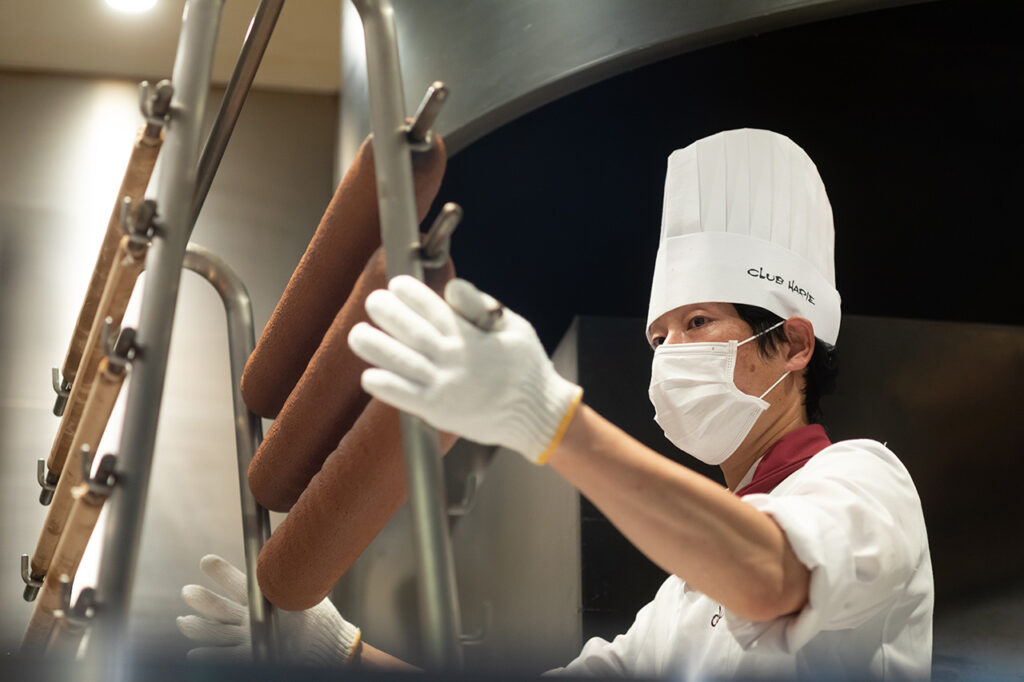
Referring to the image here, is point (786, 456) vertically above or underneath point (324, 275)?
underneath

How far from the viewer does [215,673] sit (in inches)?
18.6

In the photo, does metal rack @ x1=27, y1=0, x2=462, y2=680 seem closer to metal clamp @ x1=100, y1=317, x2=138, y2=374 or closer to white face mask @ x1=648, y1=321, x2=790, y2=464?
metal clamp @ x1=100, y1=317, x2=138, y2=374

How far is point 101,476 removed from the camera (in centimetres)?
76

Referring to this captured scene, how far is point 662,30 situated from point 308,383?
3.33 feet

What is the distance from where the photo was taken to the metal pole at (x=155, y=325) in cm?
72

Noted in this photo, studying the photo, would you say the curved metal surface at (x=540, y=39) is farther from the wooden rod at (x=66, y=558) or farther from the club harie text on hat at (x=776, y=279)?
the wooden rod at (x=66, y=558)

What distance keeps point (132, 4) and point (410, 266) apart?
250 cm

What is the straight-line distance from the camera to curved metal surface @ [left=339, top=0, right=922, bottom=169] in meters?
1.72

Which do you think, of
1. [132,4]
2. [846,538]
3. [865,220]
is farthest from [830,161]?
[132,4]

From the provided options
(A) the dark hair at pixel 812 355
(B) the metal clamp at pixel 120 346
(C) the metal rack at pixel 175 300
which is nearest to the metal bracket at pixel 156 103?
(C) the metal rack at pixel 175 300

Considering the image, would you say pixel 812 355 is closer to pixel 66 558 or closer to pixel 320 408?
pixel 320 408

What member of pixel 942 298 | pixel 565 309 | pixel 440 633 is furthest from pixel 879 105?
pixel 440 633

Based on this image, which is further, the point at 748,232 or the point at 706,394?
the point at 748,232

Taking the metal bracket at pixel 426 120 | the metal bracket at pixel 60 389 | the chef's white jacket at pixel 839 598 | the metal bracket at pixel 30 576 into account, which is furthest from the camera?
the metal bracket at pixel 60 389
